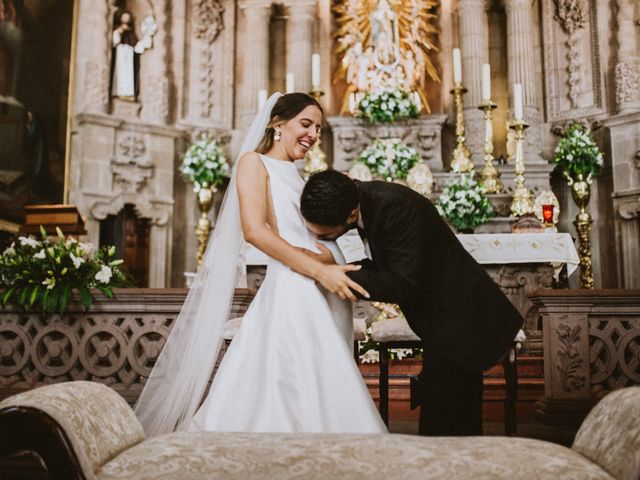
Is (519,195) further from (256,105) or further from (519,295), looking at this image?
(256,105)

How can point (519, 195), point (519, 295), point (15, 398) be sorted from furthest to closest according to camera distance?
1. point (519, 195)
2. point (519, 295)
3. point (15, 398)

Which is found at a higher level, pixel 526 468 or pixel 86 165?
pixel 86 165

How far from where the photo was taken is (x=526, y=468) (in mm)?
1687

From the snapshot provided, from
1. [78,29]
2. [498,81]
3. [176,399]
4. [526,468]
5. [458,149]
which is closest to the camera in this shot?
[526,468]

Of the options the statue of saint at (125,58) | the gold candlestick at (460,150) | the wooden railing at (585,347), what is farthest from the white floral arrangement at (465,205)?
the statue of saint at (125,58)

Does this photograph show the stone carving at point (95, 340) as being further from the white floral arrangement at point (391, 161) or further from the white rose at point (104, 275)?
the white floral arrangement at point (391, 161)

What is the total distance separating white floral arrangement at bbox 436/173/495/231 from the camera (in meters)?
8.49

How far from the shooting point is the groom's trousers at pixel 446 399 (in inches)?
112

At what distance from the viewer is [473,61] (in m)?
10.8

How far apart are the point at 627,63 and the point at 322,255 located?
8950 millimetres

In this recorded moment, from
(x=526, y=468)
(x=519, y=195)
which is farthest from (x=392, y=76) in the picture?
(x=526, y=468)

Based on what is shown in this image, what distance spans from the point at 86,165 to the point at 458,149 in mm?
5430

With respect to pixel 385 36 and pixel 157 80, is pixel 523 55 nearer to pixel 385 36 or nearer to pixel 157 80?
pixel 385 36

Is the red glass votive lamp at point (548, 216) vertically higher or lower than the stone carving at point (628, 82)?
lower
